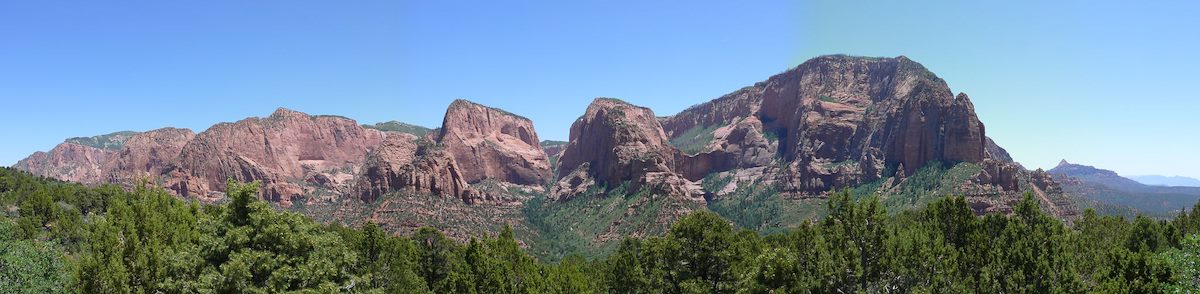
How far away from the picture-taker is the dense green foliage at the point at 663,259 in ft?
64.2

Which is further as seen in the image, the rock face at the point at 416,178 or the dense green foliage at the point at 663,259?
the rock face at the point at 416,178

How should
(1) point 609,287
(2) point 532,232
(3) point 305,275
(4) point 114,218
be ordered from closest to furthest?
(3) point 305,275 < (4) point 114,218 < (1) point 609,287 < (2) point 532,232

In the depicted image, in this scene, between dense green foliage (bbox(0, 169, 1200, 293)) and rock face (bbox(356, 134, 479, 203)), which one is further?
rock face (bbox(356, 134, 479, 203))

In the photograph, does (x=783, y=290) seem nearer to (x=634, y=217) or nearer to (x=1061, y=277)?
(x=1061, y=277)

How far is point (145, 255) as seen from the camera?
23.2 meters

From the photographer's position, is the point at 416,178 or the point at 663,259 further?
the point at 416,178

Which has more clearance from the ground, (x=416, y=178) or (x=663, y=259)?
(x=416, y=178)

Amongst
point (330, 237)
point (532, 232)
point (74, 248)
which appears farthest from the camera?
point (532, 232)

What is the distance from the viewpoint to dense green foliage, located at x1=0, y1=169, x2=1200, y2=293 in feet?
64.2

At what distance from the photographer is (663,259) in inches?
1345

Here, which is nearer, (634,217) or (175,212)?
(175,212)

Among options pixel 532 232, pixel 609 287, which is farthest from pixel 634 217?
pixel 609 287

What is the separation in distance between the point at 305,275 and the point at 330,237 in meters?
2.81

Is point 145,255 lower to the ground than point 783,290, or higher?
higher
